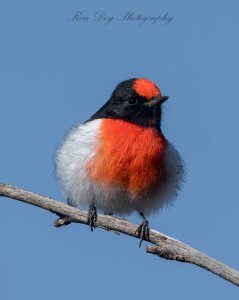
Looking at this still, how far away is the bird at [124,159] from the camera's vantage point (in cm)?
699

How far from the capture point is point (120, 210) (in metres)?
7.57

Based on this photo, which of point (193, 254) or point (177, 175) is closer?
point (193, 254)

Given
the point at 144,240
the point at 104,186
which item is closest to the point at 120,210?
the point at 104,186

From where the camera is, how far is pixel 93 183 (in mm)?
7051

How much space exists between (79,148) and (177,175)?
3.88 feet

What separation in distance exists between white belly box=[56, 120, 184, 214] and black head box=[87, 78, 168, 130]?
0.96ft

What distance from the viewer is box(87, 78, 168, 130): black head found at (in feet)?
24.3

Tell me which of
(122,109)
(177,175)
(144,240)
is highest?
(122,109)

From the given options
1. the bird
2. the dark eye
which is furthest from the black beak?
the dark eye

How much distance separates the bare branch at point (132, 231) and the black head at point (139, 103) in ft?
4.89

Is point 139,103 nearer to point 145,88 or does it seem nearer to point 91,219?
point 145,88

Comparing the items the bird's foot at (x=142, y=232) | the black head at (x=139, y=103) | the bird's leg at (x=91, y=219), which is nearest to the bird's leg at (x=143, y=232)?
the bird's foot at (x=142, y=232)

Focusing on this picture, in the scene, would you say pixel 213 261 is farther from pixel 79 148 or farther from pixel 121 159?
pixel 79 148

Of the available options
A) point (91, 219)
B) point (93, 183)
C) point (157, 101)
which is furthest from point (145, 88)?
point (91, 219)
